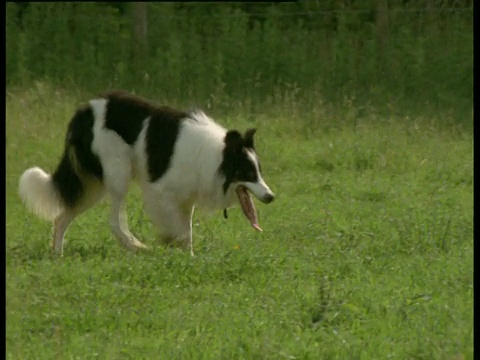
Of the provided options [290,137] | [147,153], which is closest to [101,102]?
[147,153]

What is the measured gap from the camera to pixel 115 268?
848 cm

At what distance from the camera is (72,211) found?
A: 1002 cm

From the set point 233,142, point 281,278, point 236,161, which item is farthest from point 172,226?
point 281,278

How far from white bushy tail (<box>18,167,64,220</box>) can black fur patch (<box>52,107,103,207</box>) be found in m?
0.08

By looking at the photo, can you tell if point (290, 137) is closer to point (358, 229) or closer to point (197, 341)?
point (358, 229)

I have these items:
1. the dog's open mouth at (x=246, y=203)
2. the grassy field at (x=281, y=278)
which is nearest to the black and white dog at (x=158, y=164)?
the dog's open mouth at (x=246, y=203)

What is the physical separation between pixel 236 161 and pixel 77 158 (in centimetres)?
127

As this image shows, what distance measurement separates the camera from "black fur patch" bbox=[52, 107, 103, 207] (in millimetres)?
9898

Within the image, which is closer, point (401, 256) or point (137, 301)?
point (137, 301)

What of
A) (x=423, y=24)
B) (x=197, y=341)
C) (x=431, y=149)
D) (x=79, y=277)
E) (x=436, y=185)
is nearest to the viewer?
(x=197, y=341)

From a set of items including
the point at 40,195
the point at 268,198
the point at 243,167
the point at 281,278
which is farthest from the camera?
the point at 40,195

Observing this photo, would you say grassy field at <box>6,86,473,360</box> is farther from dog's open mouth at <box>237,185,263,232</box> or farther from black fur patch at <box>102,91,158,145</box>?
black fur patch at <box>102,91,158,145</box>

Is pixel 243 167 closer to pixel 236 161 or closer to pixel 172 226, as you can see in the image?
pixel 236 161

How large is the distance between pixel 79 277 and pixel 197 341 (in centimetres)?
165
